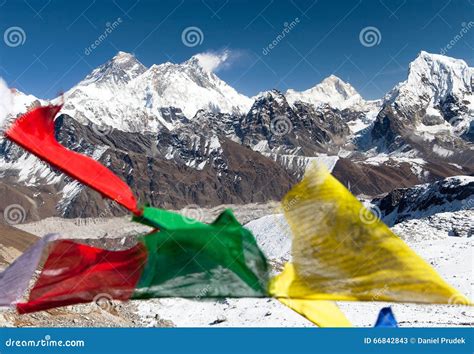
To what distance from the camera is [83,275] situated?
548cm

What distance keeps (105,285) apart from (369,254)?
2547 mm

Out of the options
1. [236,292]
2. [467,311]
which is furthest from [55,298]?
[467,311]

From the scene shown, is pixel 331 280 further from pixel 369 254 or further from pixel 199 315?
pixel 199 315

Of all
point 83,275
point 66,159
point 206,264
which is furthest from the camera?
point 206,264

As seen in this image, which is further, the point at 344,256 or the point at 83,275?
the point at 83,275

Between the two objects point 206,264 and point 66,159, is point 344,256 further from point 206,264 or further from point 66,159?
point 66,159

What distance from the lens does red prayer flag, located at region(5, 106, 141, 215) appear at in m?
4.59

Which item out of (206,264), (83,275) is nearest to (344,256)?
(206,264)

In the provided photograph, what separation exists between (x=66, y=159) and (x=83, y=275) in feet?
4.48

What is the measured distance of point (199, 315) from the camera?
43125 mm

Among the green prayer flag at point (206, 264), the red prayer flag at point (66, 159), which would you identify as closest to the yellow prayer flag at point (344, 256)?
the green prayer flag at point (206, 264)

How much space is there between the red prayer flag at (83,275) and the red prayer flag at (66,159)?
93 cm

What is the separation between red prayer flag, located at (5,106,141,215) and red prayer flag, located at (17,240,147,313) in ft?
→ 3.05

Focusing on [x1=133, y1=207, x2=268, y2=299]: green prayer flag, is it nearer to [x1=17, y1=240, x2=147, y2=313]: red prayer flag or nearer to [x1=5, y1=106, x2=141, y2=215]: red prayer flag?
[x1=17, y1=240, x2=147, y2=313]: red prayer flag
